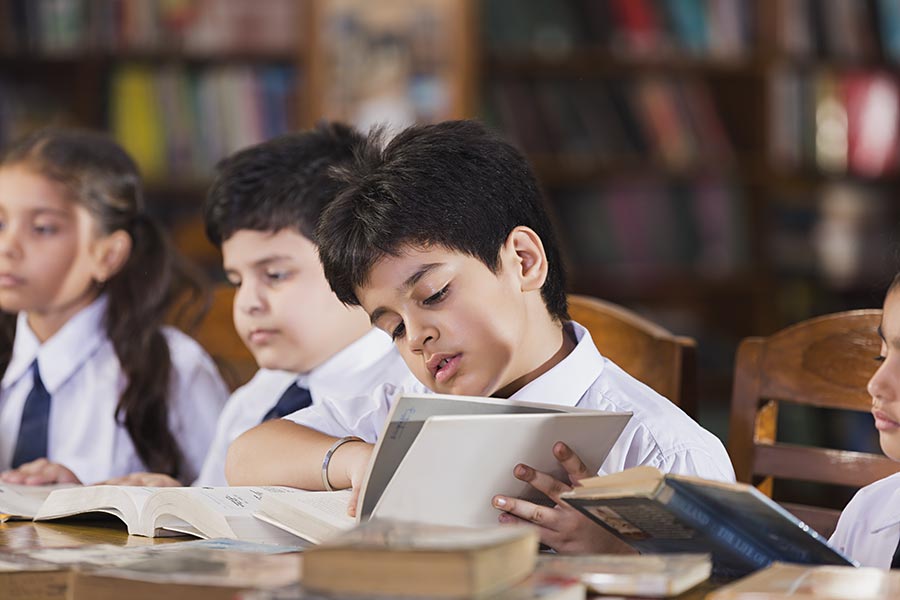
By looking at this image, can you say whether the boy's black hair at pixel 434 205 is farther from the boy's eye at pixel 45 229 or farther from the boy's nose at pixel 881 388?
the boy's eye at pixel 45 229

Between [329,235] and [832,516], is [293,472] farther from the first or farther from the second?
[832,516]

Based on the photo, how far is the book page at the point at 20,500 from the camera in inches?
48.1

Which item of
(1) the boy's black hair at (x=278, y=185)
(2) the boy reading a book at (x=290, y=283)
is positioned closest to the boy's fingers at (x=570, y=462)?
(2) the boy reading a book at (x=290, y=283)

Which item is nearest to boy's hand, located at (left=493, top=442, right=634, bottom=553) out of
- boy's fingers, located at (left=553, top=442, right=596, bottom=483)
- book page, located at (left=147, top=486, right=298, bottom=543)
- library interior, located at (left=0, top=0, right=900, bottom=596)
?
boy's fingers, located at (left=553, top=442, right=596, bottom=483)

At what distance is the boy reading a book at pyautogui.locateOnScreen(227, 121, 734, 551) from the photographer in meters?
1.21

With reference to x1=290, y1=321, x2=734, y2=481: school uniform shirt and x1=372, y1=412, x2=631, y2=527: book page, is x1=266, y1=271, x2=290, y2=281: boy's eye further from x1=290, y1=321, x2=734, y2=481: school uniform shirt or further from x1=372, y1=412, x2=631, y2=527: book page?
x1=372, y1=412, x2=631, y2=527: book page

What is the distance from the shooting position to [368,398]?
148 cm

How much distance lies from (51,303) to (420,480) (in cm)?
112

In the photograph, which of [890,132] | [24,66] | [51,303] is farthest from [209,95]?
[890,132]

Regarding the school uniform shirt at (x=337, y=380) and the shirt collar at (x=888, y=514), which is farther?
the school uniform shirt at (x=337, y=380)

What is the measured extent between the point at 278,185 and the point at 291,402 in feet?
0.97

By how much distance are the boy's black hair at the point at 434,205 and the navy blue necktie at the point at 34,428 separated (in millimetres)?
756

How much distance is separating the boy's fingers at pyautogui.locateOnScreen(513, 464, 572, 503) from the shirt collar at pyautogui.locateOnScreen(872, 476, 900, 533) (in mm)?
291

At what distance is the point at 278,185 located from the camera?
1.68 m
